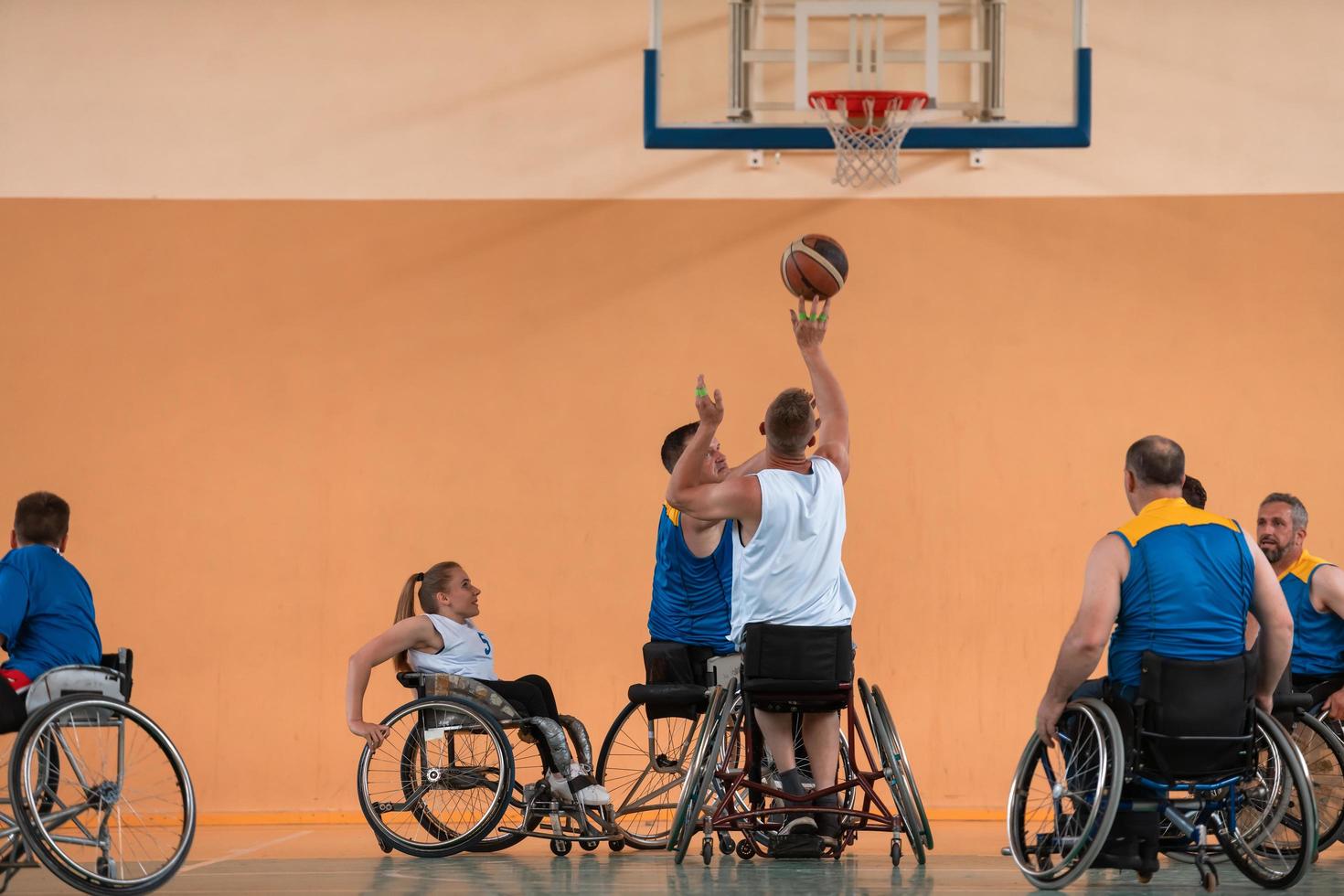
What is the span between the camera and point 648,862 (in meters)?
4.23

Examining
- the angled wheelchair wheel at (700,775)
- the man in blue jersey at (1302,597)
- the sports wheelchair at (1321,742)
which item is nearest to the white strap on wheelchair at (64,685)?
the angled wheelchair wheel at (700,775)

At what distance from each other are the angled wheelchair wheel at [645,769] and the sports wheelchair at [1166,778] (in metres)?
1.27

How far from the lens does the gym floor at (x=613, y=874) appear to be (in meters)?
3.63

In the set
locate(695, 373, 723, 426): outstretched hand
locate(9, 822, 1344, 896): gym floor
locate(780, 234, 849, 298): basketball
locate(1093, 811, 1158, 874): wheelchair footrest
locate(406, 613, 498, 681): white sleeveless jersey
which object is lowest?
locate(9, 822, 1344, 896): gym floor

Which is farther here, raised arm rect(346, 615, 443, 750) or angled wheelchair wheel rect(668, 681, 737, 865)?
raised arm rect(346, 615, 443, 750)

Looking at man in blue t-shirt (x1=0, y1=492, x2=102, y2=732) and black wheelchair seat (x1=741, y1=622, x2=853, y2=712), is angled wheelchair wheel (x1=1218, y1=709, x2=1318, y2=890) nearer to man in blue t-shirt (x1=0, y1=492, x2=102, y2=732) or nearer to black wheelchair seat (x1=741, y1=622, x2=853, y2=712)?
black wheelchair seat (x1=741, y1=622, x2=853, y2=712)

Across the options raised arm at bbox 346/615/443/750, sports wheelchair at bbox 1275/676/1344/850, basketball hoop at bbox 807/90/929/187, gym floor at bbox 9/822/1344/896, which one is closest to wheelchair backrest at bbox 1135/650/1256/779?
gym floor at bbox 9/822/1344/896

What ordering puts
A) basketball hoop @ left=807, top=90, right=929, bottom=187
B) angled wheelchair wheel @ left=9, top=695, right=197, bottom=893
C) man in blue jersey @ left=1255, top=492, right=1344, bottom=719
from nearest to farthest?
angled wheelchair wheel @ left=9, top=695, right=197, bottom=893 → man in blue jersey @ left=1255, top=492, right=1344, bottom=719 → basketball hoop @ left=807, top=90, right=929, bottom=187

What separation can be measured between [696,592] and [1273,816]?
5.69ft

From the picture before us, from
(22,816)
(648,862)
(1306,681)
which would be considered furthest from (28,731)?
(1306,681)

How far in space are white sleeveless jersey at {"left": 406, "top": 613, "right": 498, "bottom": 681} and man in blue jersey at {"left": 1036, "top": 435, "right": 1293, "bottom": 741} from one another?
1753 mm

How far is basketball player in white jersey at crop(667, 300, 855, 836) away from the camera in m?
3.82

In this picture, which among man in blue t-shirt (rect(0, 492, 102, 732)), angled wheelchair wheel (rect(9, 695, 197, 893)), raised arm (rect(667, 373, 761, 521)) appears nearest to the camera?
angled wheelchair wheel (rect(9, 695, 197, 893))

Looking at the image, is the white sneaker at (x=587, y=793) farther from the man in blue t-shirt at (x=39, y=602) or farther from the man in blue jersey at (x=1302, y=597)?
the man in blue jersey at (x=1302, y=597)
